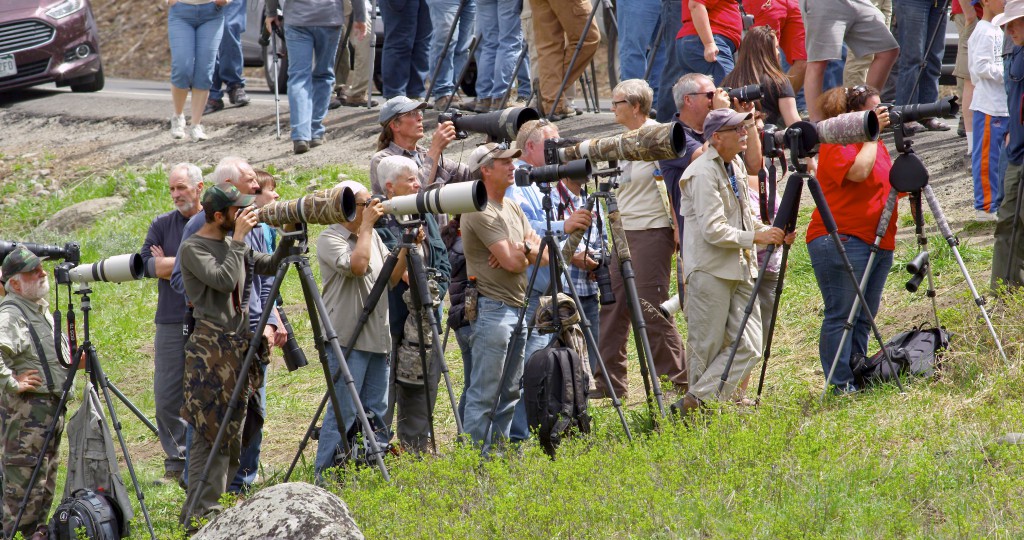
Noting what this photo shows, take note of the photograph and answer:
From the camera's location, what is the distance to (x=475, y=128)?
5887 mm

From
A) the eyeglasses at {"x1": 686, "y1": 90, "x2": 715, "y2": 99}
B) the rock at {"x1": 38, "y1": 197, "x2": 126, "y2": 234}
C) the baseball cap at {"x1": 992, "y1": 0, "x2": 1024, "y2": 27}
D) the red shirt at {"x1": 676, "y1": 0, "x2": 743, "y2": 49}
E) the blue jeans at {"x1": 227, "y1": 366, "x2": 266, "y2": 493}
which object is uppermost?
the baseball cap at {"x1": 992, "y1": 0, "x2": 1024, "y2": 27}

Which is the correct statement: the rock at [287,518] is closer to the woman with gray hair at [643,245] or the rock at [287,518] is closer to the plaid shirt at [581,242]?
the plaid shirt at [581,242]

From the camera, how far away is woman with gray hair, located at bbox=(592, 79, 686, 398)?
6.40 metres

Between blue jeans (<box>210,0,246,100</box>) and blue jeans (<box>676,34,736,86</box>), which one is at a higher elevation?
blue jeans (<box>676,34,736,86</box>)

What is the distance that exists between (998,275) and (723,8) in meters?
2.79

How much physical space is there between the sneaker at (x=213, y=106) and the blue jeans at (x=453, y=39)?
9.48 ft

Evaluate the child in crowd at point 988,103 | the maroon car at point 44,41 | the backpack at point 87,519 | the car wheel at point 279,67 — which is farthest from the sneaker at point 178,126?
the child in crowd at point 988,103

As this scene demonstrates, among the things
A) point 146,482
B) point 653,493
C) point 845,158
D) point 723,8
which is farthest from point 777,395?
point 146,482

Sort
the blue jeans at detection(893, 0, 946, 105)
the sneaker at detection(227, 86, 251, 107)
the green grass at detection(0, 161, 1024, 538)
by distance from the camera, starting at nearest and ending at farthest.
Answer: the green grass at detection(0, 161, 1024, 538) → the blue jeans at detection(893, 0, 946, 105) → the sneaker at detection(227, 86, 251, 107)

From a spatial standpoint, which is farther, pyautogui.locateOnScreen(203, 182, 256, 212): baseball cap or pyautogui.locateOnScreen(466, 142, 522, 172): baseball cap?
pyautogui.locateOnScreen(466, 142, 522, 172): baseball cap

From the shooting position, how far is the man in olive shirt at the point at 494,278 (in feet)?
18.8

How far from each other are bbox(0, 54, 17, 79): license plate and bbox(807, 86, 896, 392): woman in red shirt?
1083 cm

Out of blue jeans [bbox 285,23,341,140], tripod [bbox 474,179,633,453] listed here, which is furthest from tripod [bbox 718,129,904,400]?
blue jeans [bbox 285,23,341,140]

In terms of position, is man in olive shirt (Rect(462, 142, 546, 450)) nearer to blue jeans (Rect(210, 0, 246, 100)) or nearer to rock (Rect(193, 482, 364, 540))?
rock (Rect(193, 482, 364, 540))
